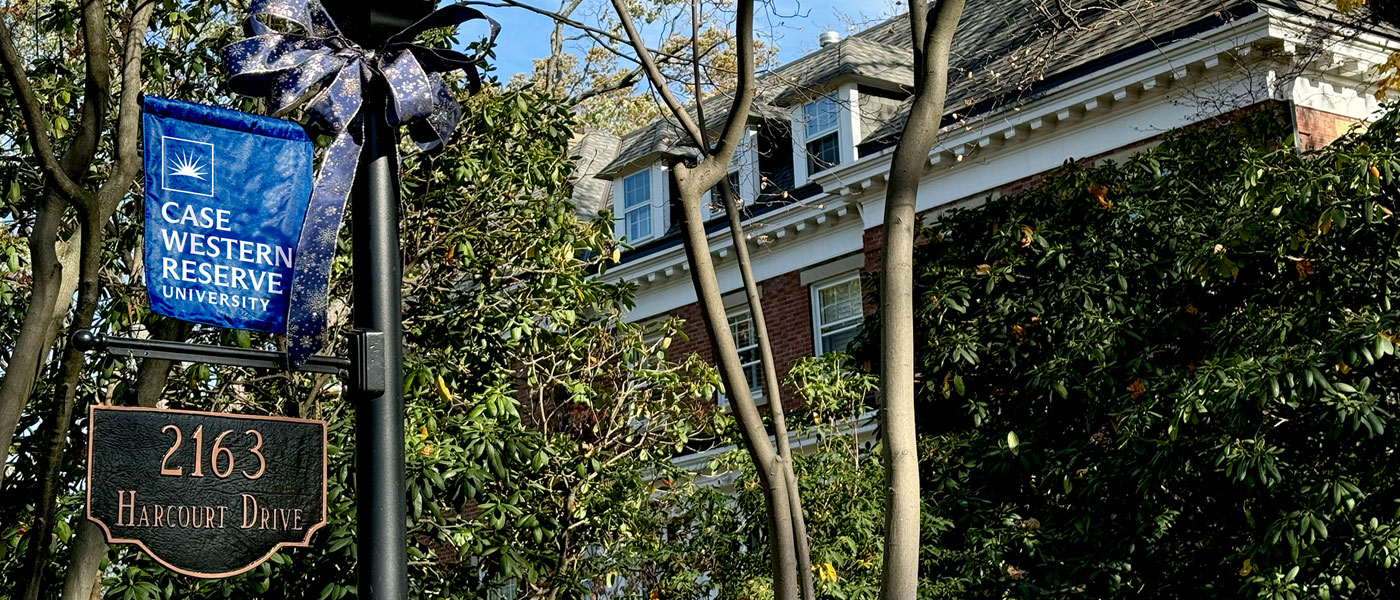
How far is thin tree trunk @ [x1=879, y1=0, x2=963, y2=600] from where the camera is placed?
818 centimetres

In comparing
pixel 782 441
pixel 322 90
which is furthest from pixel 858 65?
pixel 322 90

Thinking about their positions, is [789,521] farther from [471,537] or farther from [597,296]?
[597,296]

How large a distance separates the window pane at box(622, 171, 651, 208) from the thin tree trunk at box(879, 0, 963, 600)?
1846 centimetres

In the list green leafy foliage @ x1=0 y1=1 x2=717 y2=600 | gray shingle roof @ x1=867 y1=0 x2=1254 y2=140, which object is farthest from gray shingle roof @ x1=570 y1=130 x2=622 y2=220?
green leafy foliage @ x1=0 y1=1 x2=717 y2=600

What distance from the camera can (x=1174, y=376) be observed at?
12.8 m

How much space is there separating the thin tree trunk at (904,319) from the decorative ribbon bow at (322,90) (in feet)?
11.7

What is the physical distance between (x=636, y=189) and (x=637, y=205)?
0.51m

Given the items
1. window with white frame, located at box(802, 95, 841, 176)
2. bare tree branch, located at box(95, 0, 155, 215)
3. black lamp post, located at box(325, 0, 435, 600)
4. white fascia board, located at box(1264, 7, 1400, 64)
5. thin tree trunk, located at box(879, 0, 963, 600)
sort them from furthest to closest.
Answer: window with white frame, located at box(802, 95, 841, 176) → white fascia board, located at box(1264, 7, 1400, 64) → bare tree branch, located at box(95, 0, 155, 215) → thin tree trunk, located at box(879, 0, 963, 600) → black lamp post, located at box(325, 0, 435, 600)

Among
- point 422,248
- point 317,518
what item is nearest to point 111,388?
point 422,248

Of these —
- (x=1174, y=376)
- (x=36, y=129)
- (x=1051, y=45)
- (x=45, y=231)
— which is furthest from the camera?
(x=1051, y=45)

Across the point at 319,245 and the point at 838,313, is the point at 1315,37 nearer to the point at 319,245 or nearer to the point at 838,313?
the point at 838,313

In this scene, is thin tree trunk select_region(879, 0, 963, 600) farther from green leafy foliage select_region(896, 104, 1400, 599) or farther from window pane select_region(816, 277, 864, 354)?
window pane select_region(816, 277, 864, 354)

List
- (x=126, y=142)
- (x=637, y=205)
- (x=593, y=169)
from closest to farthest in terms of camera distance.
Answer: (x=126, y=142)
(x=637, y=205)
(x=593, y=169)

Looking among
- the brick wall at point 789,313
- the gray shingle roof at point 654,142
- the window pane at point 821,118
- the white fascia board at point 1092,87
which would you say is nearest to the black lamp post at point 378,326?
the white fascia board at point 1092,87
